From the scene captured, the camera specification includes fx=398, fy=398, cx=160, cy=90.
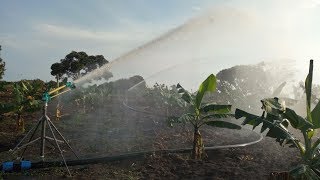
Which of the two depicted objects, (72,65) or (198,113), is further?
(72,65)

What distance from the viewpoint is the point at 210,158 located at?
1229 cm

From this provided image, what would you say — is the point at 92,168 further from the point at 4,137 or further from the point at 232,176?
the point at 4,137

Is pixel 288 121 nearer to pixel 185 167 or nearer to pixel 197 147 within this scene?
pixel 185 167

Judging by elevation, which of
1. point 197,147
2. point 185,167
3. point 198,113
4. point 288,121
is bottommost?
point 185,167

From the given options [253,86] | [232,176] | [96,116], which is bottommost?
[232,176]

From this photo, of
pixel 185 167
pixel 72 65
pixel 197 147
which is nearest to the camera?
pixel 185 167

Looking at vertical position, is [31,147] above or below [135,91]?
below

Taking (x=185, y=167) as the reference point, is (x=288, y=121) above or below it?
above

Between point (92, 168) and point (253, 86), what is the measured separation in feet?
63.3

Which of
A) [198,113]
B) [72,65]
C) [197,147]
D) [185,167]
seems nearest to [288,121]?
[185,167]

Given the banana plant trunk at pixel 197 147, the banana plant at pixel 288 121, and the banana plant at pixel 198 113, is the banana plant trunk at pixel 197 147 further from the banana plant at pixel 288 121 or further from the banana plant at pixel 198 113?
the banana plant at pixel 288 121

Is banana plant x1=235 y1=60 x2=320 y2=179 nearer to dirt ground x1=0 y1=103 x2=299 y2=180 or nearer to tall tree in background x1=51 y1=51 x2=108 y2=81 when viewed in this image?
dirt ground x1=0 y1=103 x2=299 y2=180

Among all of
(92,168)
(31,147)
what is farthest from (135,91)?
(92,168)

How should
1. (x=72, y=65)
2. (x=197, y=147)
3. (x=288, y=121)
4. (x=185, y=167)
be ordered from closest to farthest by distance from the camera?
(x=288, y=121) < (x=185, y=167) < (x=197, y=147) < (x=72, y=65)
